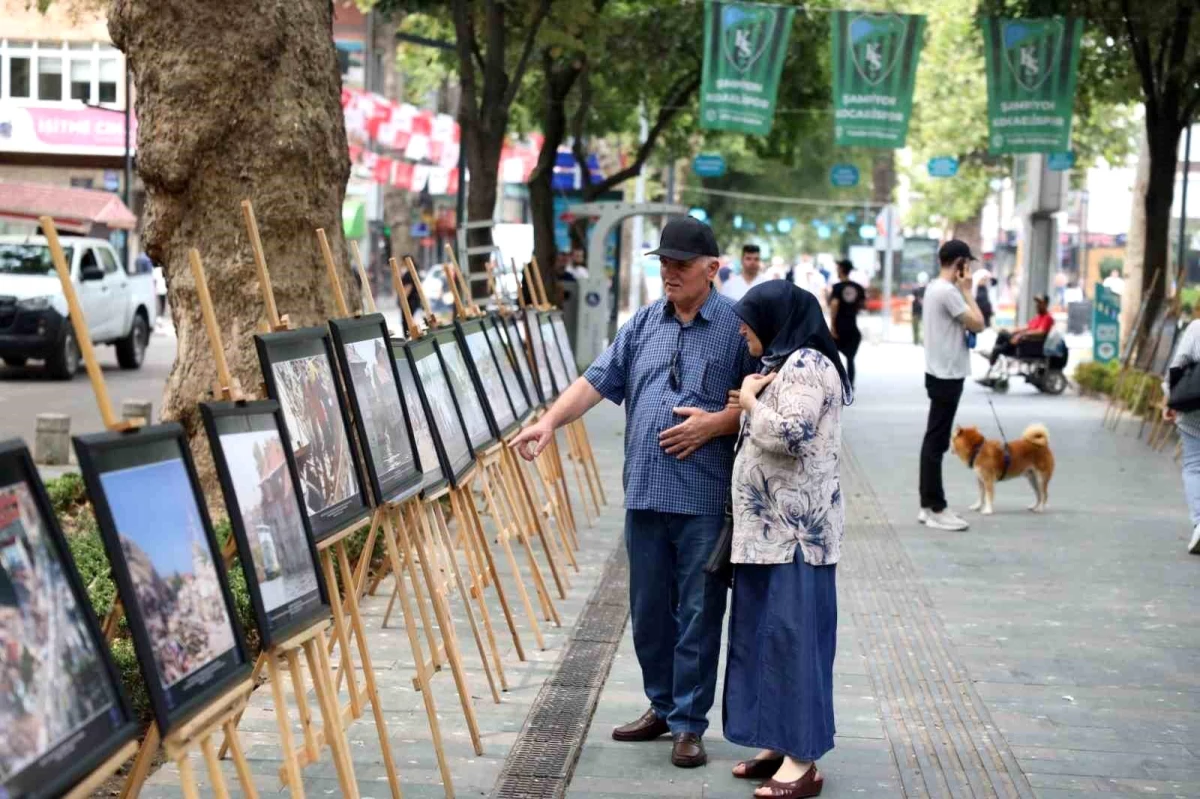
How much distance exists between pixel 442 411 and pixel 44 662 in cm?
413

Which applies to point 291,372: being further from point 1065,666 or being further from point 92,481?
point 1065,666

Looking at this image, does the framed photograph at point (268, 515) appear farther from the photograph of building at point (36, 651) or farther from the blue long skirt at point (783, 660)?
the blue long skirt at point (783, 660)

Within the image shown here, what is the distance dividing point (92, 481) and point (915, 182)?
69136 millimetres

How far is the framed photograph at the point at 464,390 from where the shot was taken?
7719mm

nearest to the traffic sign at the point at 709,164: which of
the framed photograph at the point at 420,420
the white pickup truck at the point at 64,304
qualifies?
the white pickup truck at the point at 64,304

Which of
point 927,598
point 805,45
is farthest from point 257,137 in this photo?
point 805,45

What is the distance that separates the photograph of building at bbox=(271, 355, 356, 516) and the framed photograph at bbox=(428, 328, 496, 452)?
72.5 inches

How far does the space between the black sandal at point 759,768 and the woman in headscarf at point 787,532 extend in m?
0.19

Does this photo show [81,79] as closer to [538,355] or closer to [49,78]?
[49,78]

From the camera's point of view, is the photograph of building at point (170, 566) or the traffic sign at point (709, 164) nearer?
the photograph of building at point (170, 566)

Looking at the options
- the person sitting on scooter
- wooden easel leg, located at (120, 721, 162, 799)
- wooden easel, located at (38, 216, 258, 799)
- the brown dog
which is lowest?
the person sitting on scooter

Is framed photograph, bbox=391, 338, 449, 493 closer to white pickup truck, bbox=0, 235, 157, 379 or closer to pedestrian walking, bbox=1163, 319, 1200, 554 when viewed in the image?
pedestrian walking, bbox=1163, 319, 1200, 554

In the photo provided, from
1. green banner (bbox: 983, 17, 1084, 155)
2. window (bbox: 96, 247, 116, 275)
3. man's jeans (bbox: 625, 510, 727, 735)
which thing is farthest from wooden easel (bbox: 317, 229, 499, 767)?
window (bbox: 96, 247, 116, 275)

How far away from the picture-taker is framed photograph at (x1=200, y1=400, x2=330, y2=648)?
171 inches
